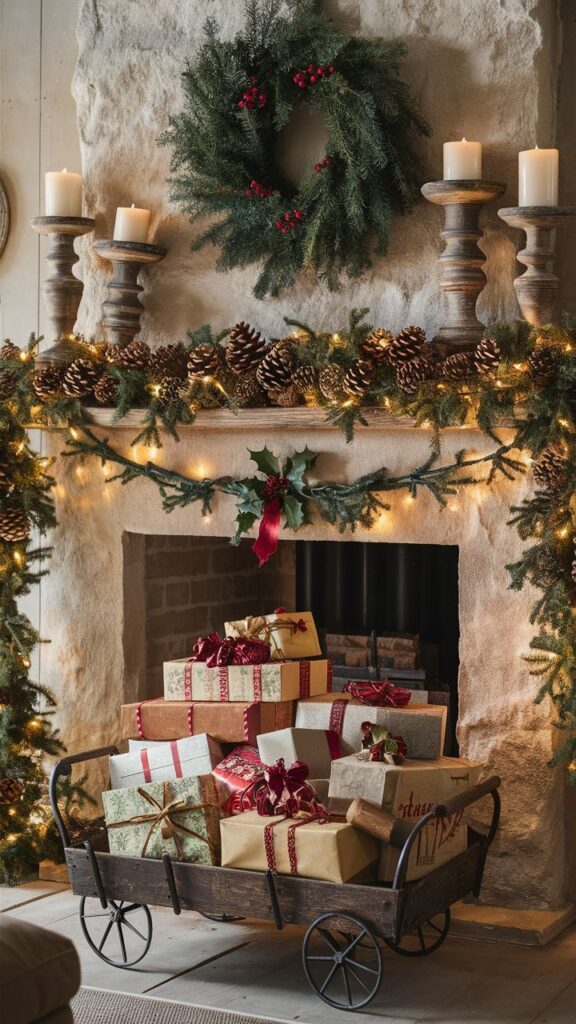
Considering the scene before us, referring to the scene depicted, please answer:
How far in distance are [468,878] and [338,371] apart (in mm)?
1509

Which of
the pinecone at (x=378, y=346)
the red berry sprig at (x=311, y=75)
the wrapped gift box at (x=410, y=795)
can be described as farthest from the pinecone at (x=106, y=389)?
the wrapped gift box at (x=410, y=795)

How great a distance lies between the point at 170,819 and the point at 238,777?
277mm

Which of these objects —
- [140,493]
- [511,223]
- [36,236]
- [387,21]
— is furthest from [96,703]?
[387,21]

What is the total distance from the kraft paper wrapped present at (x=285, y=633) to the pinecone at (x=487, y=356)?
100cm

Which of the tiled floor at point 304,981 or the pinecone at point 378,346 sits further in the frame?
the pinecone at point 378,346

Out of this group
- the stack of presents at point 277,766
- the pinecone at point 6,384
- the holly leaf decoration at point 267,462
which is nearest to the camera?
the stack of presents at point 277,766

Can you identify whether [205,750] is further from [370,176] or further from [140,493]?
[370,176]

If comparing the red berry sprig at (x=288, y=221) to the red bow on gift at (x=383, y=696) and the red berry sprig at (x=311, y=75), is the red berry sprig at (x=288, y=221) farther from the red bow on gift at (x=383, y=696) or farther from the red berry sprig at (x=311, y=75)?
the red bow on gift at (x=383, y=696)

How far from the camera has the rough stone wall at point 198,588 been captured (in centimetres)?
476

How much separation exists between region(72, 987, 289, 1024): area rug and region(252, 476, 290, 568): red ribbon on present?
1390mm

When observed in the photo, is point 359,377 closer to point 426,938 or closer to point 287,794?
point 287,794

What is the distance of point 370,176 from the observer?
13.1 ft

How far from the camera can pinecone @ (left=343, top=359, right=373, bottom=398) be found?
3.82 metres

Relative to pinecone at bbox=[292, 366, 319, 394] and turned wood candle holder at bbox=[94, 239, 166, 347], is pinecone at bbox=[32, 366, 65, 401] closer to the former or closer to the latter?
turned wood candle holder at bbox=[94, 239, 166, 347]
